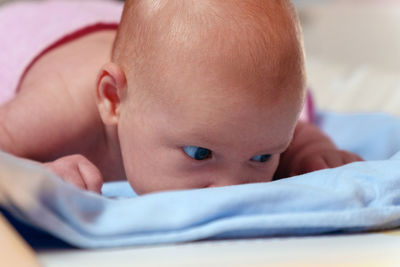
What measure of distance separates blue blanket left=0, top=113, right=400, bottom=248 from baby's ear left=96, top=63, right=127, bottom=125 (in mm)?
236

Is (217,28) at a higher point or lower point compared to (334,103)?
higher

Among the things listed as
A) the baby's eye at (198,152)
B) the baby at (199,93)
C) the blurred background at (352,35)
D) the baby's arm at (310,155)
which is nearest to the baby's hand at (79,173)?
the baby at (199,93)

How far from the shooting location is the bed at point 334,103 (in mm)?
570

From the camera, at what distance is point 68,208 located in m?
0.58

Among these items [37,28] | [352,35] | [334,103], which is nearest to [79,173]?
[37,28]

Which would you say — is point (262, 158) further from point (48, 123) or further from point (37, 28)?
point (37, 28)

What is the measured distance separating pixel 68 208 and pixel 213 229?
6.2 inches

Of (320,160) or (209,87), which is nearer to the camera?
(209,87)

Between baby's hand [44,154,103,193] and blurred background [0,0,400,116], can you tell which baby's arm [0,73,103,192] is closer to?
baby's hand [44,154,103,193]

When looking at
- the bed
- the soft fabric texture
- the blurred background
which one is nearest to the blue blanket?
the bed

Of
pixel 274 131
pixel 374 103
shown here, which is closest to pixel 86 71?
pixel 274 131

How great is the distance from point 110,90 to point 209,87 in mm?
197

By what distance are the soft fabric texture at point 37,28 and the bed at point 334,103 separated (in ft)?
2.25

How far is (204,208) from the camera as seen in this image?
0.64 meters
